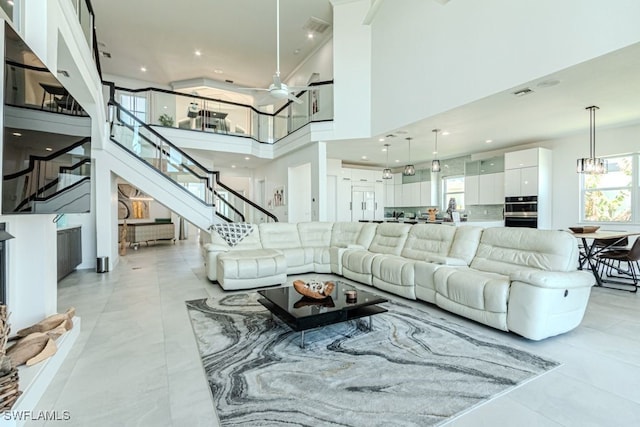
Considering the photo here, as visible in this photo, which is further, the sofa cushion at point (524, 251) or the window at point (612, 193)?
the window at point (612, 193)

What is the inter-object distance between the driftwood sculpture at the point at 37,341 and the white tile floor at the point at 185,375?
0.20 metres

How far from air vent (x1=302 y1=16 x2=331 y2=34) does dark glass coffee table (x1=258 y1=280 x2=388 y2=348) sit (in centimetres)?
691

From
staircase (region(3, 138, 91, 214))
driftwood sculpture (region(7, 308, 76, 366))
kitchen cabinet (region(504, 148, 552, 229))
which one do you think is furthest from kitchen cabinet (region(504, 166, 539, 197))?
driftwood sculpture (region(7, 308, 76, 366))

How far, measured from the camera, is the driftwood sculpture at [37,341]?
207cm

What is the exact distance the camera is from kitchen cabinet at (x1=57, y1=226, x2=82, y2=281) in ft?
15.7

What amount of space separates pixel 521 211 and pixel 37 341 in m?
8.61

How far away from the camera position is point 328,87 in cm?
685

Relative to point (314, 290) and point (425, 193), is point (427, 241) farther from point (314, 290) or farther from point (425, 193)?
point (425, 193)

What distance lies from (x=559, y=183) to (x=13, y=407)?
30.2 feet

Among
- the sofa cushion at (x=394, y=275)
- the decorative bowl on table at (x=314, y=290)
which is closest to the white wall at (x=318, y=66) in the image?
the sofa cushion at (x=394, y=275)

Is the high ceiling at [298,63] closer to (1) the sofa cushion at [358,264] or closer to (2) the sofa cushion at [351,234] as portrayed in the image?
(2) the sofa cushion at [351,234]

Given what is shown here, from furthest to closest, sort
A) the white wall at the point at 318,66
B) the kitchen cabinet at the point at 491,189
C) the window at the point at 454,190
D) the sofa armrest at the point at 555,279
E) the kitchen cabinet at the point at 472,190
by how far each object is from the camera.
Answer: the window at the point at 454,190 → the kitchen cabinet at the point at 472,190 → the white wall at the point at 318,66 → the kitchen cabinet at the point at 491,189 → the sofa armrest at the point at 555,279

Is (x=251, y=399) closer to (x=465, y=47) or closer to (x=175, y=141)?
(x=465, y=47)

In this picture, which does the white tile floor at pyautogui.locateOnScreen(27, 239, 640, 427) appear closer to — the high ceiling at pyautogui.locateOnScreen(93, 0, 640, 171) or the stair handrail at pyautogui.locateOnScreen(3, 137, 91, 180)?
the stair handrail at pyautogui.locateOnScreen(3, 137, 91, 180)
